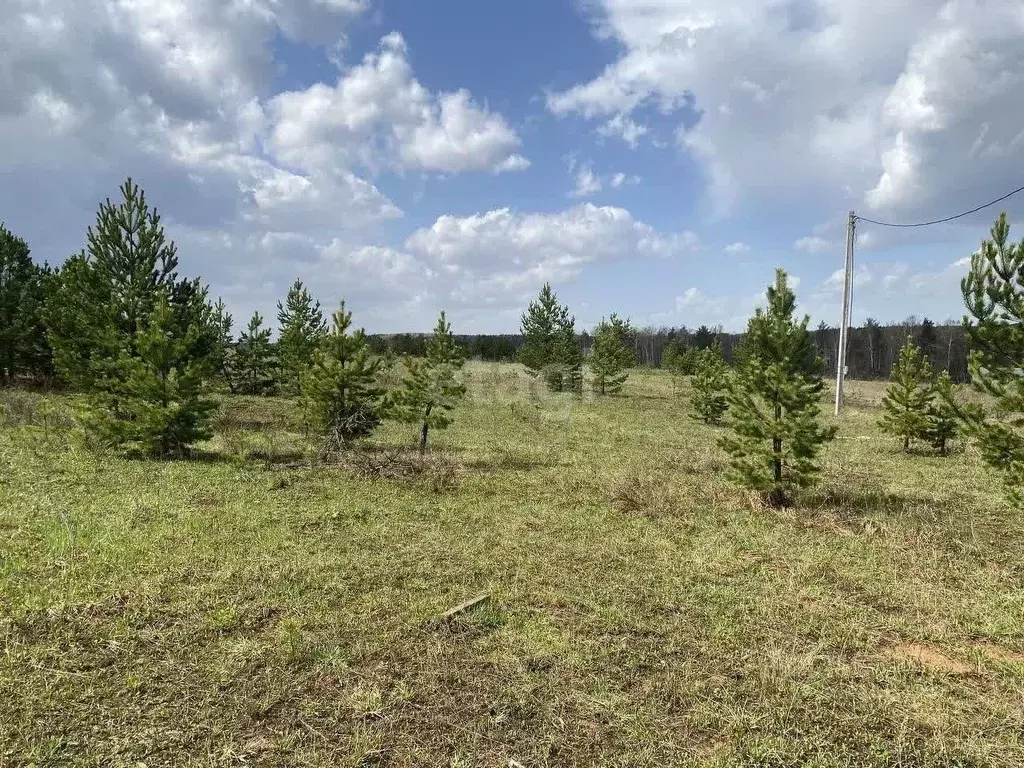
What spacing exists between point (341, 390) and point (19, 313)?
22.4 meters

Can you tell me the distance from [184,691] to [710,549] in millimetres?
7947

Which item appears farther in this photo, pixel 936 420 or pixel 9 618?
pixel 936 420

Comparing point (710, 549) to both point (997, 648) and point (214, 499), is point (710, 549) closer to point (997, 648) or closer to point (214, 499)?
point (997, 648)

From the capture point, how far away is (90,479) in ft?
44.5

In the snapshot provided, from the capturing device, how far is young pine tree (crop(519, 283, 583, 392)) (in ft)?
143

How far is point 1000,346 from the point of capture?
909 centimetres

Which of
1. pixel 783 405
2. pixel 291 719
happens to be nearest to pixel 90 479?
pixel 291 719

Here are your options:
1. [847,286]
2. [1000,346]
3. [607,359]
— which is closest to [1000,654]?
[1000,346]

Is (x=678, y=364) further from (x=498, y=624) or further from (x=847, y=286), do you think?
(x=498, y=624)

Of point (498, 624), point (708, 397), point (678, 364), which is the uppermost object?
point (678, 364)

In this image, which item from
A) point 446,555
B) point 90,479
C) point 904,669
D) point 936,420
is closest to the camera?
point 904,669

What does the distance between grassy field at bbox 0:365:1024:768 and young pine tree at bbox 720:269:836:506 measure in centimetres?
102

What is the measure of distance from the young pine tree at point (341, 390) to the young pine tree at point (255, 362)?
23358mm

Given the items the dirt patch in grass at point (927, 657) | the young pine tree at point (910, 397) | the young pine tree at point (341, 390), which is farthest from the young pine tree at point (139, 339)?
the young pine tree at point (910, 397)
